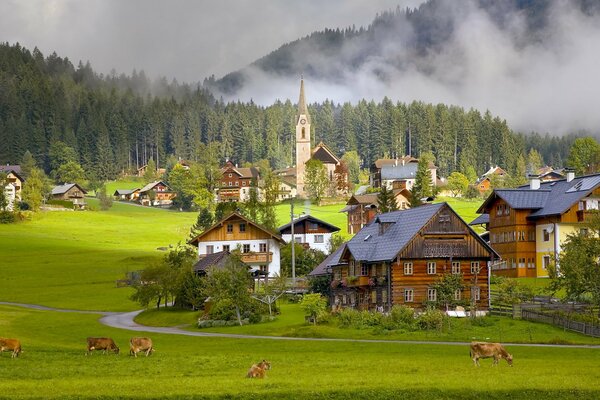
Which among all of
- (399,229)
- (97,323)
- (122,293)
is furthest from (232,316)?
(122,293)

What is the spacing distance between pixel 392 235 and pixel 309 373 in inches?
1554

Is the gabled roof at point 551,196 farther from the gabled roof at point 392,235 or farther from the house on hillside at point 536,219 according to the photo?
the gabled roof at point 392,235

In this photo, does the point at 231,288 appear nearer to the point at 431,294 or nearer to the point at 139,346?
the point at 431,294

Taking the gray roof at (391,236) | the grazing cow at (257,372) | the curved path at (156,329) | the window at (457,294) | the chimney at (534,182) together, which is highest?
Result: the chimney at (534,182)

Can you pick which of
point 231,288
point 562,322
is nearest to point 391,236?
point 231,288

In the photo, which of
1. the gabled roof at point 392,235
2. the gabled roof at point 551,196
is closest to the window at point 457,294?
the gabled roof at point 392,235

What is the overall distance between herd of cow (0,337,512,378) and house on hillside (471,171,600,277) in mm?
51189

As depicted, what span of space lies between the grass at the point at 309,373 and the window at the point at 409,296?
66.7ft

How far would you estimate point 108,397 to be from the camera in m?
29.2

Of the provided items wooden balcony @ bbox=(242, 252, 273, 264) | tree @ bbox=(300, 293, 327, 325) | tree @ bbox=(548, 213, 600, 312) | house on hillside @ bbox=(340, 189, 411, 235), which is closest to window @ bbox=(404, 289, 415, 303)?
tree @ bbox=(300, 293, 327, 325)

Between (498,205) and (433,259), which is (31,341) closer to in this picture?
(433,259)

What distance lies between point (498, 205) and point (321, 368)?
62.9 metres

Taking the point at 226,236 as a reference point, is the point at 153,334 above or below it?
below

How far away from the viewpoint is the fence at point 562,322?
56.7 meters
